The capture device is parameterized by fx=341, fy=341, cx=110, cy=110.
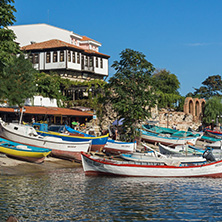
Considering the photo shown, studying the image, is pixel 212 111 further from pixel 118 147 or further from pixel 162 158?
pixel 162 158

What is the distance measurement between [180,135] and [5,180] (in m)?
33.1

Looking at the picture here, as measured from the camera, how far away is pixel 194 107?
2640 inches

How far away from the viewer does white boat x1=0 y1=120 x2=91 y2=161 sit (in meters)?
31.1

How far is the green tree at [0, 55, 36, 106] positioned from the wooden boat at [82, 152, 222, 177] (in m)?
14.6

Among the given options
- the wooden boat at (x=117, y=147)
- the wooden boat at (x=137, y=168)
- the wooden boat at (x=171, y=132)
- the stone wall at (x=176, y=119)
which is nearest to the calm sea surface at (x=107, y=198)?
the wooden boat at (x=137, y=168)

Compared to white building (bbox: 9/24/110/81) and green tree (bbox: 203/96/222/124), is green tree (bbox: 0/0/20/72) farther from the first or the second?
green tree (bbox: 203/96/222/124)

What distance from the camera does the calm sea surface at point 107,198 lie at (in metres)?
14.8

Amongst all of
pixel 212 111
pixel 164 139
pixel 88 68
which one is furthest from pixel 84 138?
pixel 212 111

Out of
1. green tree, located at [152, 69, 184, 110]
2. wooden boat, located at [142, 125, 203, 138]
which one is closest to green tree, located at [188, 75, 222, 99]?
green tree, located at [152, 69, 184, 110]

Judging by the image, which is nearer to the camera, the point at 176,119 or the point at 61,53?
the point at 61,53

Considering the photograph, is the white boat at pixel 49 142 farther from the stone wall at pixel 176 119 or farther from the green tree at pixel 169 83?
the green tree at pixel 169 83

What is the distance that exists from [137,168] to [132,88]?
14987mm

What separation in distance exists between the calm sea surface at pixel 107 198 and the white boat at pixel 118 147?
10600 millimetres

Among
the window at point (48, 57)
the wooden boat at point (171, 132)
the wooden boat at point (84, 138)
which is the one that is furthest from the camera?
the window at point (48, 57)
